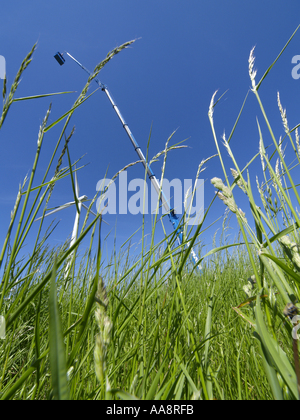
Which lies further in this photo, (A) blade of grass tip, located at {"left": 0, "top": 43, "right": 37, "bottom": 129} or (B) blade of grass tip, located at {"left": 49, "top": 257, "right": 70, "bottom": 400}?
(A) blade of grass tip, located at {"left": 0, "top": 43, "right": 37, "bottom": 129}

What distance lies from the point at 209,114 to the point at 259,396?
4.39 feet

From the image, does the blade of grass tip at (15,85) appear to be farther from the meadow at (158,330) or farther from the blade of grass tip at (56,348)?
the blade of grass tip at (56,348)

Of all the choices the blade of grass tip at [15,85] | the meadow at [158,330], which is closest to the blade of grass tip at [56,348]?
the meadow at [158,330]

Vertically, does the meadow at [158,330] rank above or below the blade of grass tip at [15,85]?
below

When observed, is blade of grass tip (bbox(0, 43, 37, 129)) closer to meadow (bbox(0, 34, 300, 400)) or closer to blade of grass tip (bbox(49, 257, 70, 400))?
meadow (bbox(0, 34, 300, 400))

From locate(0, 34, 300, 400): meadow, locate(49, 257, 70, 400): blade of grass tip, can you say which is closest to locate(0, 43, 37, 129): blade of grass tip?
locate(0, 34, 300, 400): meadow

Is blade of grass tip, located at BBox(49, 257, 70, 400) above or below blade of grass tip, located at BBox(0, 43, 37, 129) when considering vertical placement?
below

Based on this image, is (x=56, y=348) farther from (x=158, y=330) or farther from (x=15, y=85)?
(x=15, y=85)

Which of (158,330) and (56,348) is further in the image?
(158,330)

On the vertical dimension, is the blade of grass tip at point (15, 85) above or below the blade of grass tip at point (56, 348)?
above

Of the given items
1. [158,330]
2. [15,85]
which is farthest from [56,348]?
[15,85]

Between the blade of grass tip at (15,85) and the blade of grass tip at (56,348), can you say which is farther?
the blade of grass tip at (15,85)

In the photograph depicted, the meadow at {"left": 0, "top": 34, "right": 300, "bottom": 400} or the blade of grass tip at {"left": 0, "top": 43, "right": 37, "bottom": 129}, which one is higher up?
the blade of grass tip at {"left": 0, "top": 43, "right": 37, "bottom": 129}
